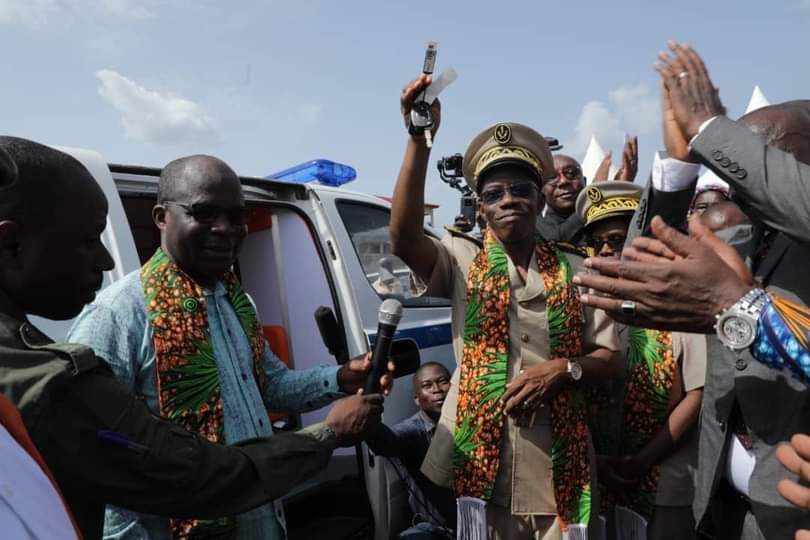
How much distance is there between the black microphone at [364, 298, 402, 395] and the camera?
72.8 inches

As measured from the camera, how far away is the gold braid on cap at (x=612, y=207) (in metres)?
2.88

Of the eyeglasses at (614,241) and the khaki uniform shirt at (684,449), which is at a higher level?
the eyeglasses at (614,241)

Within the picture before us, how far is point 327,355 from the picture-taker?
354 cm

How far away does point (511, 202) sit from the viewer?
7.51 ft

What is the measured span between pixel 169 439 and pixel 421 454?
2055 millimetres

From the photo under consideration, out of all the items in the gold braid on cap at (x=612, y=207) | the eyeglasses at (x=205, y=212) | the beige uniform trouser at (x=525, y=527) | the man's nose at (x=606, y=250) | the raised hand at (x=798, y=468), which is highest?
the eyeglasses at (x=205, y=212)

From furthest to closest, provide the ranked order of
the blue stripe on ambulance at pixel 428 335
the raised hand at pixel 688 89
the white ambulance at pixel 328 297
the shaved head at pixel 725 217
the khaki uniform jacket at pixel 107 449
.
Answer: the blue stripe on ambulance at pixel 428 335 → the white ambulance at pixel 328 297 → the shaved head at pixel 725 217 → the raised hand at pixel 688 89 → the khaki uniform jacket at pixel 107 449

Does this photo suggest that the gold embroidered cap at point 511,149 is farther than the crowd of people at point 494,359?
Yes

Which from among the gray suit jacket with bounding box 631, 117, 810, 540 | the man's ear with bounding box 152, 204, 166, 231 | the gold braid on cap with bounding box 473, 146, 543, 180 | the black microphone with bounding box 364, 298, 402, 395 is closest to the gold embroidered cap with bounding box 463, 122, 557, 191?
the gold braid on cap with bounding box 473, 146, 543, 180

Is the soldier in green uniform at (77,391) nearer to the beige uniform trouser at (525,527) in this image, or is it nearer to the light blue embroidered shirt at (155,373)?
the light blue embroidered shirt at (155,373)

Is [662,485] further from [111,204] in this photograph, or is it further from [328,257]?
[111,204]

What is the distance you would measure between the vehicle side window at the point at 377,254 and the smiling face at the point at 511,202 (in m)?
1.35

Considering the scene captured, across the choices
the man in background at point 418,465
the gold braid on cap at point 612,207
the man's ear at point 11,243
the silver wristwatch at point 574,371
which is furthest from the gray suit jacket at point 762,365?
the man in background at point 418,465

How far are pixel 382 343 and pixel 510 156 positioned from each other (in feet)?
3.00
